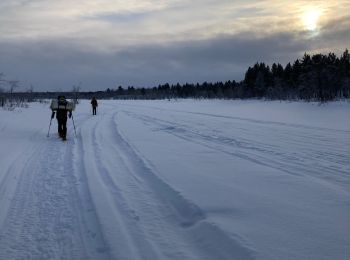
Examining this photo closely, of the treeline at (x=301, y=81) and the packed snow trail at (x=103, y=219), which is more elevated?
the treeline at (x=301, y=81)

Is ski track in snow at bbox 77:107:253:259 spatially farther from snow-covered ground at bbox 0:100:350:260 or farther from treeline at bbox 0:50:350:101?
treeline at bbox 0:50:350:101

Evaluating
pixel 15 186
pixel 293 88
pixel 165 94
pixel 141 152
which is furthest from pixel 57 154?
pixel 165 94

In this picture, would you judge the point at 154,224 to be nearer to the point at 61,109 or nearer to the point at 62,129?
the point at 62,129

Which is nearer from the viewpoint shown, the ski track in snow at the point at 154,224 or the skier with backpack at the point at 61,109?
the ski track in snow at the point at 154,224

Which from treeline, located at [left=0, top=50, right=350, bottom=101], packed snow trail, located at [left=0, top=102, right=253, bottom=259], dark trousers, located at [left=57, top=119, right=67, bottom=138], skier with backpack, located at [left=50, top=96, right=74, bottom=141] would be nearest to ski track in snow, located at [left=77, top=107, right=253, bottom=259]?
packed snow trail, located at [left=0, top=102, right=253, bottom=259]

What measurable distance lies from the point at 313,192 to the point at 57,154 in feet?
24.6

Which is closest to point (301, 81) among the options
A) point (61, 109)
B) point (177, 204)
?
point (61, 109)

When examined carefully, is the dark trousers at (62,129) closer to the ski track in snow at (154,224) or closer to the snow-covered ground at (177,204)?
the snow-covered ground at (177,204)

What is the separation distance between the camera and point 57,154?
12039mm

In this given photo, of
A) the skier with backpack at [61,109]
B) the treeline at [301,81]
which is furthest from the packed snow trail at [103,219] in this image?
the treeline at [301,81]

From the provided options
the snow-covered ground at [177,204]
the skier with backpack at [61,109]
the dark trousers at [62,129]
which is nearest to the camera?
the snow-covered ground at [177,204]

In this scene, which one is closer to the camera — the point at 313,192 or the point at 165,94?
the point at 313,192

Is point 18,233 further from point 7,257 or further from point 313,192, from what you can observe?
point 313,192

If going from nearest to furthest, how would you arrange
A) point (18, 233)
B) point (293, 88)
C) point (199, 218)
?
point (18, 233)
point (199, 218)
point (293, 88)
